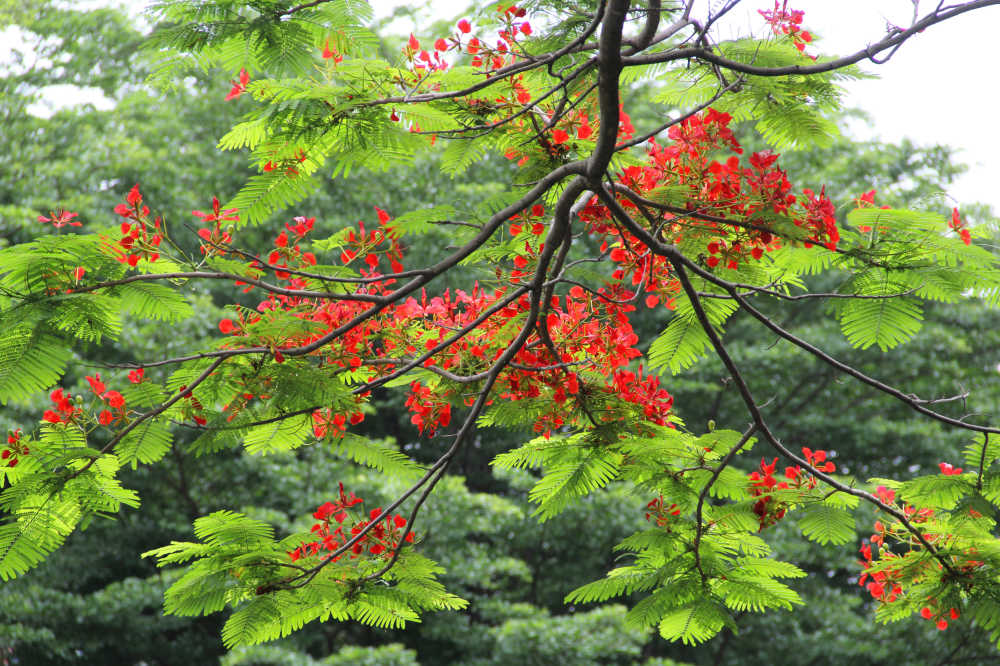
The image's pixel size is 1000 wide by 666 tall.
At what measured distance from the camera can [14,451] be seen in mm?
2869

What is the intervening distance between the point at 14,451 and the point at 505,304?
166cm

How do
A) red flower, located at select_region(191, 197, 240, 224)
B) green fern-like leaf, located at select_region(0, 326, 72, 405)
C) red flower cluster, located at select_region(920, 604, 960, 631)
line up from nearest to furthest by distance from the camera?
1. green fern-like leaf, located at select_region(0, 326, 72, 405)
2. red flower, located at select_region(191, 197, 240, 224)
3. red flower cluster, located at select_region(920, 604, 960, 631)

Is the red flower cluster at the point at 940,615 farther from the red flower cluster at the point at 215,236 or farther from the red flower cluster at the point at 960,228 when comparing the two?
the red flower cluster at the point at 215,236

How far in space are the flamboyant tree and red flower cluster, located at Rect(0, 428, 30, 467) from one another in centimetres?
2

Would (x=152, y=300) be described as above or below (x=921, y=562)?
above

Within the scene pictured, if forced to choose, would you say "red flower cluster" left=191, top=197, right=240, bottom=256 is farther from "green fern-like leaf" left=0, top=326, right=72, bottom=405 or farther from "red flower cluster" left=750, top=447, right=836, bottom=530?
"red flower cluster" left=750, top=447, right=836, bottom=530

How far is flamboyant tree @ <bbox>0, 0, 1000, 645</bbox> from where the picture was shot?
265 cm

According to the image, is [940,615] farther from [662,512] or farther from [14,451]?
[14,451]

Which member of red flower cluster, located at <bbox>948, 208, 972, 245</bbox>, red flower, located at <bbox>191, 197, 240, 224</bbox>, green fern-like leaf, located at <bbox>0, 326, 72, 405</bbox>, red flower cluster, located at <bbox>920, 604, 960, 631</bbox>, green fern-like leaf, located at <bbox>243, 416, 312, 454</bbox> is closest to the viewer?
green fern-like leaf, located at <bbox>0, 326, 72, 405</bbox>

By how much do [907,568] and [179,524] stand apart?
27.5 feet

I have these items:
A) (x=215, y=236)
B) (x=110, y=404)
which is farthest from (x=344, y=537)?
(x=215, y=236)

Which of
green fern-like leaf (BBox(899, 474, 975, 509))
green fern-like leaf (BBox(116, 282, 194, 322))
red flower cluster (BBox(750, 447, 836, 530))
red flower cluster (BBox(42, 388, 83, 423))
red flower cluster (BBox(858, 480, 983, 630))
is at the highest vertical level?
green fern-like leaf (BBox(116, 282, 194, 322))

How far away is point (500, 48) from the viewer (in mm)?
3023

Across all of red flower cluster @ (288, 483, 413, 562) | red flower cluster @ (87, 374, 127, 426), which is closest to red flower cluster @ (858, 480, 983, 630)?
red flower cluster @ (288, 483, 413, 562)
